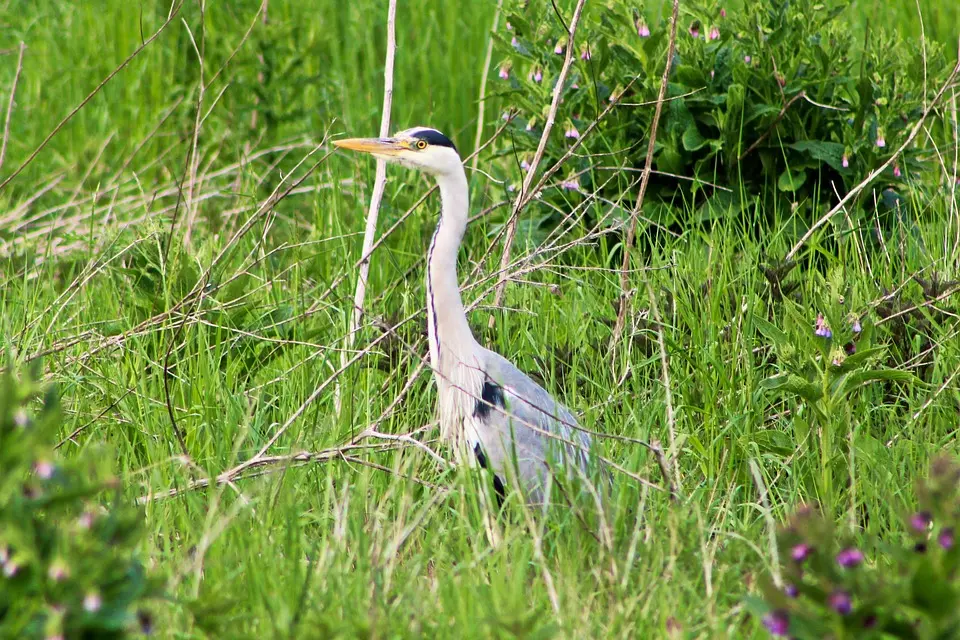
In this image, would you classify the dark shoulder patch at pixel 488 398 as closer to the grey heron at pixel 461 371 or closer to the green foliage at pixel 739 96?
the grey heron at pixel 461 371

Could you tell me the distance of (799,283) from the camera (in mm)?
3814

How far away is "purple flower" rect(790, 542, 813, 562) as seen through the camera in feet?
6.32

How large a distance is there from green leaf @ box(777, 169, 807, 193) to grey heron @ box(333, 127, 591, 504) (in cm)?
154

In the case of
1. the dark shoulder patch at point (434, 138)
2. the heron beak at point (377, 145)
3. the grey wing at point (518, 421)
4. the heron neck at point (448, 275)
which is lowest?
the grey wing at point (518, 421)

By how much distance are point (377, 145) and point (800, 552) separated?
6.86 ft

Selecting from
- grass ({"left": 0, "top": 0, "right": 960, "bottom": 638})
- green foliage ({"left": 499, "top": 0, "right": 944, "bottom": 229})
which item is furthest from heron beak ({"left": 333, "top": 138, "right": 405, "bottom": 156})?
green foliage ({"left": 499, "top": 0, "right": 944, "bottom": 229})

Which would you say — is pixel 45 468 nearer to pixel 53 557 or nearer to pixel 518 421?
pixel 53 557

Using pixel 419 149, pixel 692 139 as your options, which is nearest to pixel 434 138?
pixel 419 149

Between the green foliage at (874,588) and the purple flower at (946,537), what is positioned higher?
the purple flower at (946,537)

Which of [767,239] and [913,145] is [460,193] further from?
[913,145]

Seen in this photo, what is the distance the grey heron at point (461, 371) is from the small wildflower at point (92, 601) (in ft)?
5.48

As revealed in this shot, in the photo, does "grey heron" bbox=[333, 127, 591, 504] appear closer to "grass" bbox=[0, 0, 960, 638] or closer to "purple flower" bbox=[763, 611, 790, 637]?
"grass" bbox=[0, 0, 960, 638]

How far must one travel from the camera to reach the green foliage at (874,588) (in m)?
1.81

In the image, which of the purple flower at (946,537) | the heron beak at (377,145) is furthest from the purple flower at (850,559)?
the heron beak at (377,145)
